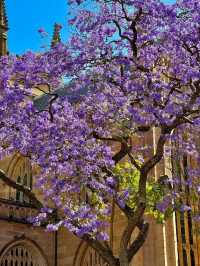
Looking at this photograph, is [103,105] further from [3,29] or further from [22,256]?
[3,29]

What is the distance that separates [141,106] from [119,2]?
2.05 meters

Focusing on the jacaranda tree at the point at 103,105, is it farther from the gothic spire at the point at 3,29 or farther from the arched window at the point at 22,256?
the gothic spire at the point at 3,29

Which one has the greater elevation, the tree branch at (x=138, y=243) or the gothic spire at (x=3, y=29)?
the gothic spire at (x=3, y=29)

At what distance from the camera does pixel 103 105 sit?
40.1 feet

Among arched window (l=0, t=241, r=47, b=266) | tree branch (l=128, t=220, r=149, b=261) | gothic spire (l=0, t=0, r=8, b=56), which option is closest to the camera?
tree branch (l=128, t=220, r=149, b=261)

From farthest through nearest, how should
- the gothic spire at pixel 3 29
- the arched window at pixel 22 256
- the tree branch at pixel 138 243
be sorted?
1. the gothic spire at pixel 3 29
2. the arched window at pixel 22 256
3. the tree branch at pixel 138 243

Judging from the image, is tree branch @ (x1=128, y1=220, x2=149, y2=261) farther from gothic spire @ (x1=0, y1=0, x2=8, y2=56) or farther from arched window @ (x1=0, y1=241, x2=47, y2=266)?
gothic spire @ (x1=0, y1=0, x2=8, y2=56)

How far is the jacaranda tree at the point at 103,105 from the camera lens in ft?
37.2

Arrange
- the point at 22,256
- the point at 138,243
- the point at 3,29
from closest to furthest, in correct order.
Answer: the point at 138,243 < the point at 22,256 < the point at 3,29

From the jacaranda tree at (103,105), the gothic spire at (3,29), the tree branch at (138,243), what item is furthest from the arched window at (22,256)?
the gothic spire at (3,29)

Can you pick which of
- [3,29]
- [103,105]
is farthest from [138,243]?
[3,29]

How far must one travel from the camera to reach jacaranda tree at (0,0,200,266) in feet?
37.2

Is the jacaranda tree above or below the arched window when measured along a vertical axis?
above

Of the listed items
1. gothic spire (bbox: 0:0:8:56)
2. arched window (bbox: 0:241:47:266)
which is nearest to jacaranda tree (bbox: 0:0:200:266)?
arched window (bbox: 0:241:47:266)
